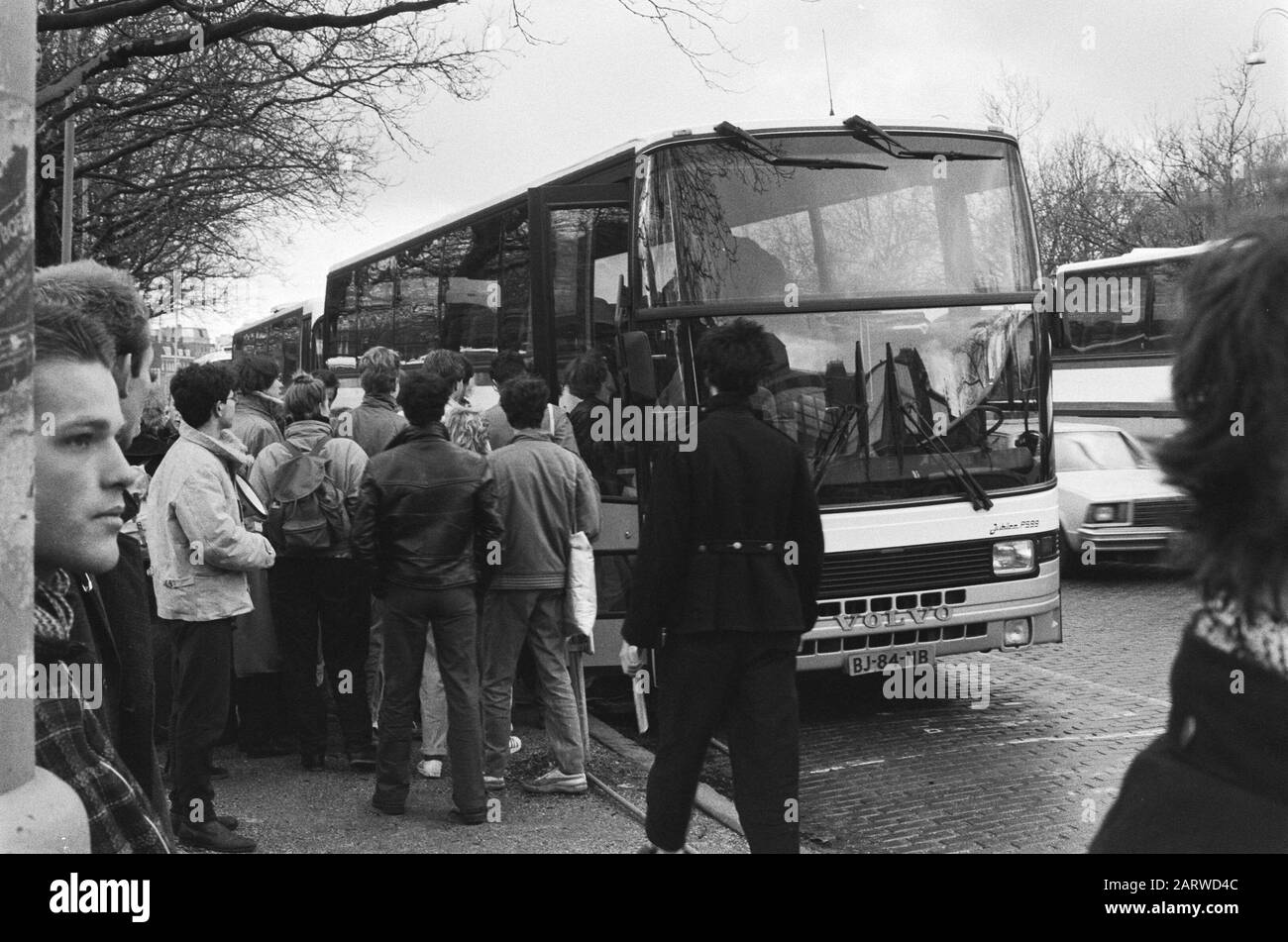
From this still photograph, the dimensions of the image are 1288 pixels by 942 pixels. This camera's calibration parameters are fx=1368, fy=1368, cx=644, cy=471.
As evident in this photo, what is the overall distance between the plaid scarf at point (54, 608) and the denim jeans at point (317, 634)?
5.30 meters

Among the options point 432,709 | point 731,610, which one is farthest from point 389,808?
point 731,610

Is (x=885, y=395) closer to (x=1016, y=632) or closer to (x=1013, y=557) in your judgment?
(x=1013, y=557)

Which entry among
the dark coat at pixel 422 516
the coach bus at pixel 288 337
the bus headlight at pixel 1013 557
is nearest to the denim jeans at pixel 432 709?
the dark coat at pixel 422 516

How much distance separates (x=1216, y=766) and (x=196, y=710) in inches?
203

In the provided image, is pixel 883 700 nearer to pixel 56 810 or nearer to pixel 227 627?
pixel 227 627

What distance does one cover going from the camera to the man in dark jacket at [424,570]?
6.28 m

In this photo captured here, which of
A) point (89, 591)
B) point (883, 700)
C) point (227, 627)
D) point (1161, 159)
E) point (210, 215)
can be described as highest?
point (1161, 159)

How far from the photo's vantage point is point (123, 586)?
10.6ft

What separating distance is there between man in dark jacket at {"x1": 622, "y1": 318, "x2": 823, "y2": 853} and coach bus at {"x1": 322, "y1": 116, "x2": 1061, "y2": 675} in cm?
307

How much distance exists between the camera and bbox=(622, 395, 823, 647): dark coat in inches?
194

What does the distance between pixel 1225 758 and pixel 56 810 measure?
1.27m
